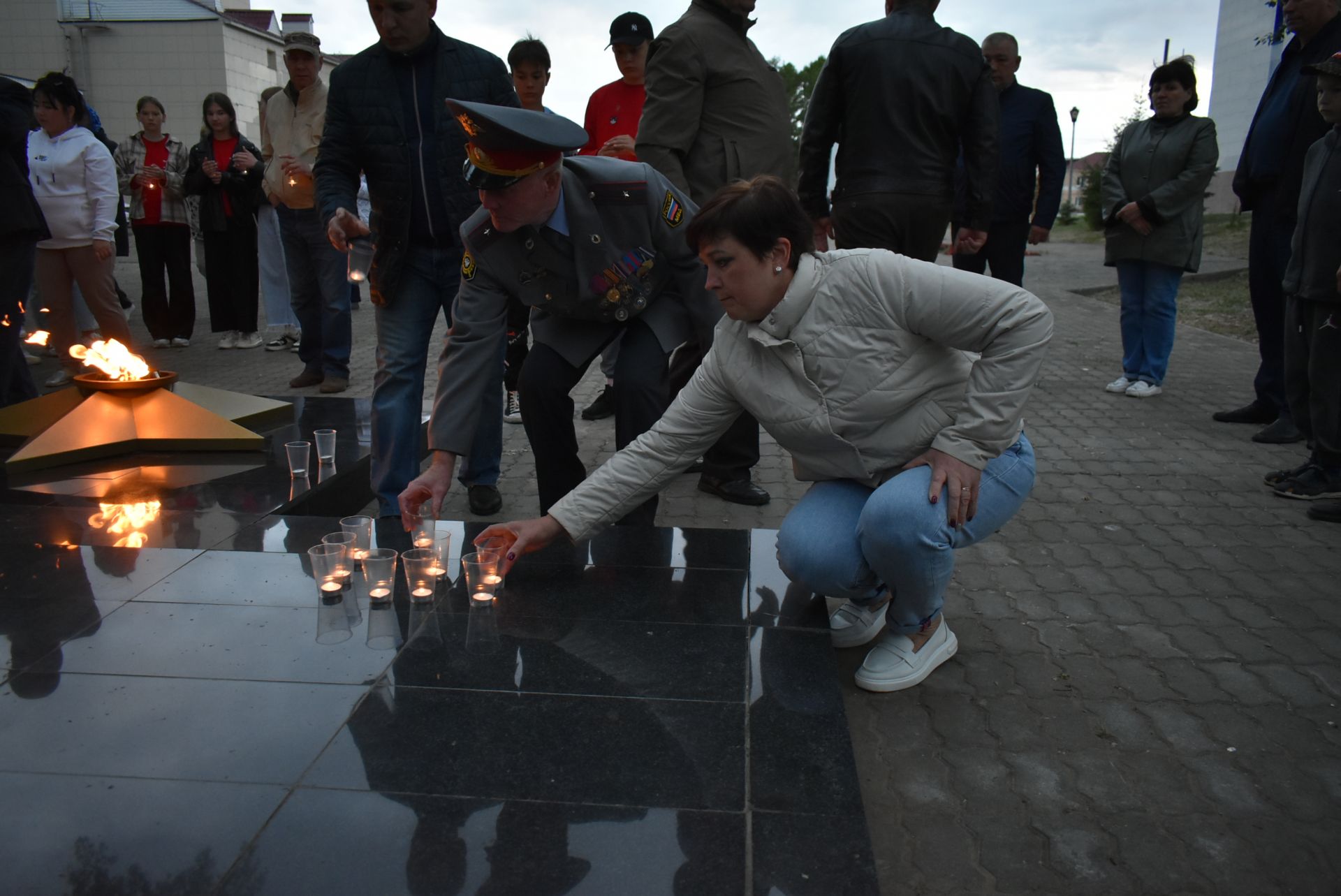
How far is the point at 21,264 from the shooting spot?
5949mm

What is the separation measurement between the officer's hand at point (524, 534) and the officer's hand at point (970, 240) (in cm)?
351

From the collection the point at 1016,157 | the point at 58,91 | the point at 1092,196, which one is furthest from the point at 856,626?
the point at 1092,196

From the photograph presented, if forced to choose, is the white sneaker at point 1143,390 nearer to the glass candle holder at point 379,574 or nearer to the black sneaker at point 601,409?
the black sneaker at point 601,409

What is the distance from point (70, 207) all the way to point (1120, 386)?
7.63m

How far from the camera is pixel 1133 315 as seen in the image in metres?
7.61

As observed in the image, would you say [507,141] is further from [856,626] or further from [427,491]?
[856,626]

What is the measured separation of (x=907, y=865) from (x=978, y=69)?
13.6 ft

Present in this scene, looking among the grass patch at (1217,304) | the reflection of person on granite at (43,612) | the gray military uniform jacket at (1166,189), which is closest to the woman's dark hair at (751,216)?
the reflection of person on granite at (43,612)

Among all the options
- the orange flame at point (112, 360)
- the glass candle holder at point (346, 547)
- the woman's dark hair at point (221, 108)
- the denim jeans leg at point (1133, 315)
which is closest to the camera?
the glass candle holder at point (346, 547)

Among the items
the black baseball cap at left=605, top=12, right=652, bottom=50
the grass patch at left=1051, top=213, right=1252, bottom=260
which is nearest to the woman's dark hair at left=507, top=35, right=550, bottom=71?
the black baseball cap at left=605, top=12, right=652, bottom=50

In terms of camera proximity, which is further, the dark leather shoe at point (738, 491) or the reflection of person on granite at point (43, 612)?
the dark leather shoe at point (738, 491)

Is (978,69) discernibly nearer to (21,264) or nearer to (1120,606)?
(1120,606)

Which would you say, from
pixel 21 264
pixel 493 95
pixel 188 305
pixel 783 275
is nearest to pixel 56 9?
pixel 188 305

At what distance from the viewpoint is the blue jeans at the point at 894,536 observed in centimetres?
279
